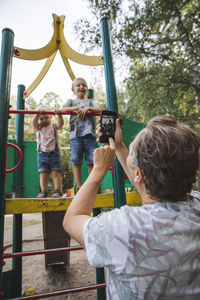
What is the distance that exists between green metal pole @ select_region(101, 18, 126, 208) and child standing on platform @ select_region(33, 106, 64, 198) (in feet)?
3.23

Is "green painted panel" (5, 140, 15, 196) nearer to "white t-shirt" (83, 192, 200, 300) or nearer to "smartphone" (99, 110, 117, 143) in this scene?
"smartphone" (99, 110, 117, 143)

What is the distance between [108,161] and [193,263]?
45 cm

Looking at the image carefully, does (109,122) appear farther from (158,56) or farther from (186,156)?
(158,56)

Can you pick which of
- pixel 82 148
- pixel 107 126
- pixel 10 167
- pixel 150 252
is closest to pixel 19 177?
pixel 10 167

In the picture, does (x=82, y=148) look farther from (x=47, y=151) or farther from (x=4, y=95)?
(x=4, y=95)

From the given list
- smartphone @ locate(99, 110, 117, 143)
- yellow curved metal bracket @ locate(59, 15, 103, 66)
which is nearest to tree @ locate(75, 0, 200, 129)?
yellow curved metal bracket @ locate(59, 15, 103, 66)

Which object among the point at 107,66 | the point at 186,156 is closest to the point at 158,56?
the point at 107,66

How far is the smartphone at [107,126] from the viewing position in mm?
Result: 1085

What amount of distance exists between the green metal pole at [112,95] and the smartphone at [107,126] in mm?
657

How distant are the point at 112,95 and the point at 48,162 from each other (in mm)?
1446

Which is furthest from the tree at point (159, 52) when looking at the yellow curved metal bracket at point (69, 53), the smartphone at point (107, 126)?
the smartphone at point (107, 126)

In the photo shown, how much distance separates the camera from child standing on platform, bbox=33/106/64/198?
8.79ft

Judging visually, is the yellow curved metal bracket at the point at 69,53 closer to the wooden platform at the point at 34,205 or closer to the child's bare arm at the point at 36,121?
the child's bare arm at the point at 36,121

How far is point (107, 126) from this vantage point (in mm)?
1118
